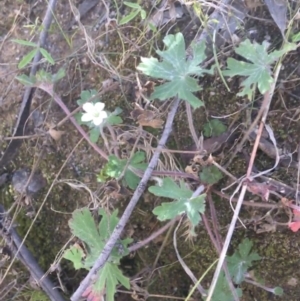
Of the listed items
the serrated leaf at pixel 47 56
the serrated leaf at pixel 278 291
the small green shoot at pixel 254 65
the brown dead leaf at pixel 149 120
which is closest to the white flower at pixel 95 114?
the brown dead leaf at pixel 149 120

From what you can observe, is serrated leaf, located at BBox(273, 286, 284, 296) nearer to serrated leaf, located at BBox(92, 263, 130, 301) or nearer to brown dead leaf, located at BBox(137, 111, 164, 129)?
serrated leaf, located at BBox(92, 263, 130, 301)

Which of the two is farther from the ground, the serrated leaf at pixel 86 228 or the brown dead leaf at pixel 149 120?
the brown dead leaf at pixel 149 120

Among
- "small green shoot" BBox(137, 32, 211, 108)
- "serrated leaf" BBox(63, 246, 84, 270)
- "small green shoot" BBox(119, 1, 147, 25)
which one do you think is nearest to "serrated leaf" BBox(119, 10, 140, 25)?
"small green shoot" BBox(119, 1, 147, 25)

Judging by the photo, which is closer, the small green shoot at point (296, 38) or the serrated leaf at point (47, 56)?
the small green shoot at point (296, 38)

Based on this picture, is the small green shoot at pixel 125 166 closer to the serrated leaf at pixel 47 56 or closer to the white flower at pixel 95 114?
the white flower at pixel 95 114

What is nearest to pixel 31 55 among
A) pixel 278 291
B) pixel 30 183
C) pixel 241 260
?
pixel 30 183

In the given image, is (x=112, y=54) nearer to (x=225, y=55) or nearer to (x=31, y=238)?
(x=225, y=55)

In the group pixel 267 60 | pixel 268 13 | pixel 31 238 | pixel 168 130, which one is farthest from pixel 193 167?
pixel 31 238
